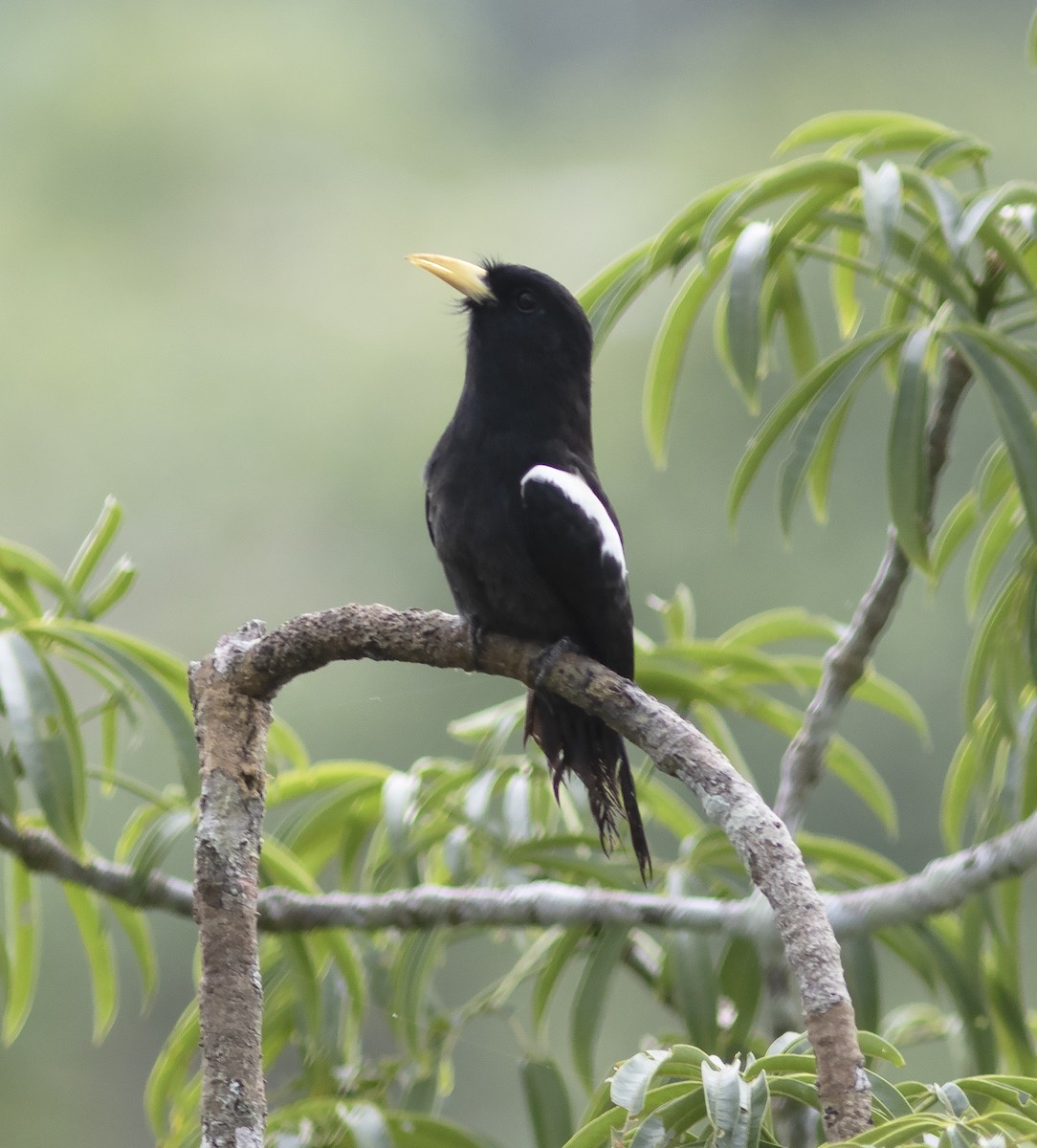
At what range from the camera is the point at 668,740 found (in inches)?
40.7

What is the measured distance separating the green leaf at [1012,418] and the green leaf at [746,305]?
0.78 feet

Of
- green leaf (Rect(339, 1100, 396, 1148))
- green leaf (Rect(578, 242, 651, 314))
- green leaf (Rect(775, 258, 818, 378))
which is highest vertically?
green leaf (Rect(578, 242, 651, 314))

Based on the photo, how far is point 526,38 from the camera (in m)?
14.1

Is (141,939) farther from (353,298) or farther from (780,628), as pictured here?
(353,298)

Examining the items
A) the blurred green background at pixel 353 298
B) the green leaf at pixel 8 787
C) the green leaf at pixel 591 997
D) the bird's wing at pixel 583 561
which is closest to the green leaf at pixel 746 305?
the bird's wing at pixel 583 561

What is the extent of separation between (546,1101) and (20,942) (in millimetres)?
786

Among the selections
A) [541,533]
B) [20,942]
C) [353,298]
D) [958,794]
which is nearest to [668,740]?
[541,533]

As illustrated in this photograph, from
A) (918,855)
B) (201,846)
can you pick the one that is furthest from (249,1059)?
(918,855)

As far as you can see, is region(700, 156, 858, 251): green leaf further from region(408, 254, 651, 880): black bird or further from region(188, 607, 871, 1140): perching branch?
region(188, 607, 871, 1140): perching branch

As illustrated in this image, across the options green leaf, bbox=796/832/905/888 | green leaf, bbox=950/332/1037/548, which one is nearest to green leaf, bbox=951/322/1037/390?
green leaf, bbox=950/332/1037/548

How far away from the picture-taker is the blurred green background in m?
6.83

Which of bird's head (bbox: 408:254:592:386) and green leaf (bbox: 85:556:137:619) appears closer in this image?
green leaf (bbox: 85:556:137:619)

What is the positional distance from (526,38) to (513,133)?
90.0 inches

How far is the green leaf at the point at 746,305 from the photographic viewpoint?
150 centimetres
